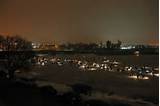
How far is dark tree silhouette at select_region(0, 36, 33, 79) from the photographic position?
7.95ft

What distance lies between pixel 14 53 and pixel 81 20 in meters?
0.64

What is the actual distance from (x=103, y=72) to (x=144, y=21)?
409mm

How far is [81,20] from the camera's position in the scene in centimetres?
223

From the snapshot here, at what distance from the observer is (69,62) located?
7.18 ft

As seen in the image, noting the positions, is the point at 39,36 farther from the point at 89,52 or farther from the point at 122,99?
the point at 122,99

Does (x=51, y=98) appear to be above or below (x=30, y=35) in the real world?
below

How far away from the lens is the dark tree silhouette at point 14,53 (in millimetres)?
2424

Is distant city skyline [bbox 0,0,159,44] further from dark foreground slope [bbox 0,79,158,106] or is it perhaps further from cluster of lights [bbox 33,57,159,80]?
dark foreground slope [bbox 0,79,158,106]

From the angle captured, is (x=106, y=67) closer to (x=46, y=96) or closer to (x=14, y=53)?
(x=46, y=96)

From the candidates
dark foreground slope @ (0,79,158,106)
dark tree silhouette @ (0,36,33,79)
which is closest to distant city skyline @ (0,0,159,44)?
dark tree silhouette @ (0,36,33,79)

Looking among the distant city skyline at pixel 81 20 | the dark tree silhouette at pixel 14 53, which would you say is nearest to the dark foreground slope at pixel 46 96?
the dark tree silhouette at pixel 14 53

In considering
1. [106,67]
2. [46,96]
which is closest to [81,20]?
[106,67]

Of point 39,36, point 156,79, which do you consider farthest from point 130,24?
point 39,36

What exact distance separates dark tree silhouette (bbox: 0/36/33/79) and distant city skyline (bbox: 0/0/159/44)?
0.18 ft
